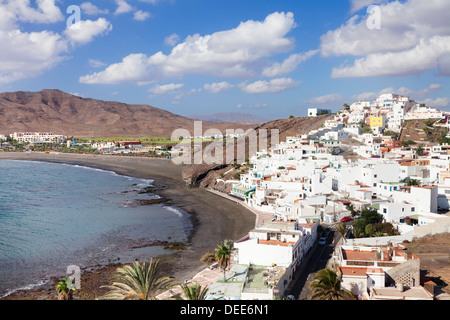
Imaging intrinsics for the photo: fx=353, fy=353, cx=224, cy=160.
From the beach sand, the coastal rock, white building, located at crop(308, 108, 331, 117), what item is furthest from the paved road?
white building, located at crop(308, 108, 331, 117)

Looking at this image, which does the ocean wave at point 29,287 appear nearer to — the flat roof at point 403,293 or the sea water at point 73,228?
the sea water at point 73,228

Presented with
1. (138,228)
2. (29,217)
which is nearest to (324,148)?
(138,228)

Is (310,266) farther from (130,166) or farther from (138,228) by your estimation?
(130,166)

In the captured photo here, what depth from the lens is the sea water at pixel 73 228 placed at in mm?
24094

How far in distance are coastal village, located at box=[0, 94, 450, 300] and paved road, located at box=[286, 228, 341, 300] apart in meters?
0.28

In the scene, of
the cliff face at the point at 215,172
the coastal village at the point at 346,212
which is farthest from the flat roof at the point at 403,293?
the cliff face at the point at 215,172

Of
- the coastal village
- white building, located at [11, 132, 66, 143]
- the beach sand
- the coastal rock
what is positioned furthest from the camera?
white building, located at [11, 132, 66, 143]

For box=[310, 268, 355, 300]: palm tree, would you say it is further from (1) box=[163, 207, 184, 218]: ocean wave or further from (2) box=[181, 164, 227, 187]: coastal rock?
(2) box=[181, 164, 227, 187]: coastal rock

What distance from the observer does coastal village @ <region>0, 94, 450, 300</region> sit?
15.9 meters

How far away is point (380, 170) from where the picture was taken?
3475 cm

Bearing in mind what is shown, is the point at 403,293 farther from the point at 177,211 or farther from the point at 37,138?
the point at 37,138

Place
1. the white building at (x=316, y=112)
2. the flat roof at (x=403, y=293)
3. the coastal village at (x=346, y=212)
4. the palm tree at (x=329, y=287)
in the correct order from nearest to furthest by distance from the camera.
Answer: the palm tree at (x=329, y=287) < the flat roof at (x=403, y=293) < the coastal village at (x=346, y=212) < the white building at (x=316, y=112)

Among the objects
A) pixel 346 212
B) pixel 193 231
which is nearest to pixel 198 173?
pixel 193 231

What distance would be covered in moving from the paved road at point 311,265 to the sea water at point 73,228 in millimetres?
10508
